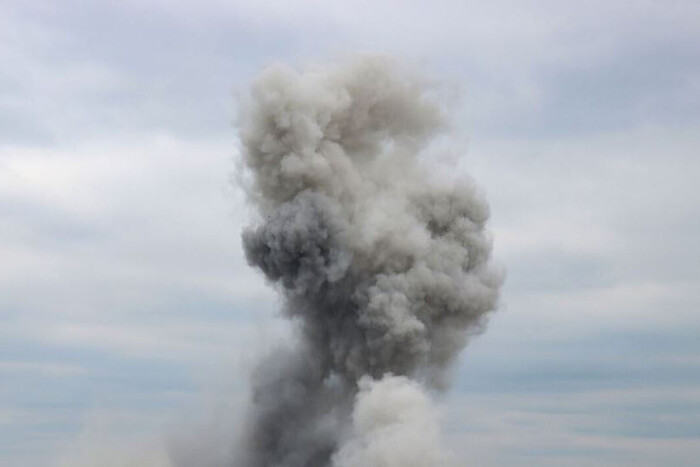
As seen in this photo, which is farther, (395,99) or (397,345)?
(395,99)

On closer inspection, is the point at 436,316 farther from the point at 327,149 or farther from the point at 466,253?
the point at 327,149

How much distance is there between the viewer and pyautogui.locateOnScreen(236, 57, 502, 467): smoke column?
108062mm

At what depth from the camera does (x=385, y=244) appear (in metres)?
112

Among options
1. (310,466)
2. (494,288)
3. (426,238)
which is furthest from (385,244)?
(310,466)

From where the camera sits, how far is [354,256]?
111m

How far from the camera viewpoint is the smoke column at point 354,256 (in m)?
108

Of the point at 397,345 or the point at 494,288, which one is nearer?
the point at 397,345

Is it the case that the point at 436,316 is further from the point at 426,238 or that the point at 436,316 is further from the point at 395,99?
the point at 395,99

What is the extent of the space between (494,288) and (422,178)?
11.7m

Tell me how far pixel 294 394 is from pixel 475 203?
23.5 m

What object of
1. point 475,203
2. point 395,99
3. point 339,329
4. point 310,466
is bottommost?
point 310,466

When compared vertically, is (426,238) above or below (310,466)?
above

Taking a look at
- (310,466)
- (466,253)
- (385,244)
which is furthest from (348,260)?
(310,466)

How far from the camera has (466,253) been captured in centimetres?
11419
